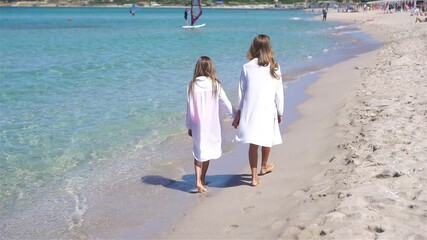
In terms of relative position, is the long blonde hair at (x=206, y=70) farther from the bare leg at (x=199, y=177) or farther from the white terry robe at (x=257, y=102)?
the bare leg at (x=199, y=177)

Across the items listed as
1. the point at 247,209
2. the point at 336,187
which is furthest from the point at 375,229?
the point at 247,209

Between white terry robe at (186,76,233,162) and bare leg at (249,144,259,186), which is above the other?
white terry robe at (186,76,233,162)

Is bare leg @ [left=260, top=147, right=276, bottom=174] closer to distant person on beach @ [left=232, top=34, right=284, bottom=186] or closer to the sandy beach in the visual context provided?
the sandy beach

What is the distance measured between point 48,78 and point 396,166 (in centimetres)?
1457

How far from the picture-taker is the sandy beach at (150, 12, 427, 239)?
444cm

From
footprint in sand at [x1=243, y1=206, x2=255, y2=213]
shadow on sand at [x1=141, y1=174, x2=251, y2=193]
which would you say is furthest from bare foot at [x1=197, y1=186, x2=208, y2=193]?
footprint in sand at [x1=243, y1=206, x2=255, y2=213]

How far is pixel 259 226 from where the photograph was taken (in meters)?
4.90

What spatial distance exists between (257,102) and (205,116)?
62 centimetres

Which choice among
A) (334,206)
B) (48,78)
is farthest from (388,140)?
(48,78)

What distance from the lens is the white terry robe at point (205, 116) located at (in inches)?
235

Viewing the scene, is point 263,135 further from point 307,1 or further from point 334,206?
A: point 307,1

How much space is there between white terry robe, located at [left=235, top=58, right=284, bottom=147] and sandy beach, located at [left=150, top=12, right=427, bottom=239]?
2.07ft

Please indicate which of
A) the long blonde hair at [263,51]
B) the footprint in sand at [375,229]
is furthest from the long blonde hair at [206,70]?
the footprint in sand at [375,229]

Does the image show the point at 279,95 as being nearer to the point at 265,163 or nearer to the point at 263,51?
→ the point at 263,51
